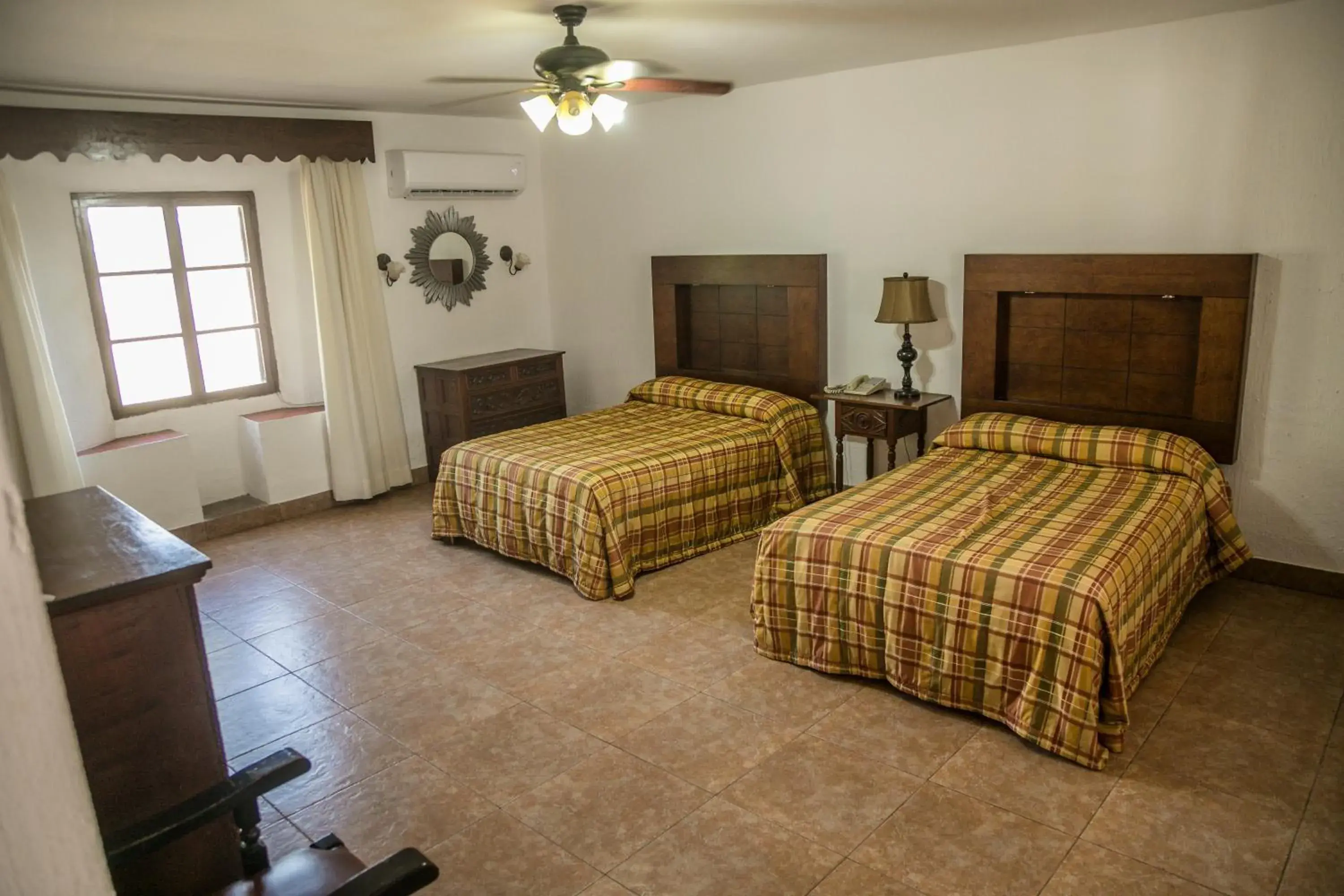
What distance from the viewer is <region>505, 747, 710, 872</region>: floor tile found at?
242cm

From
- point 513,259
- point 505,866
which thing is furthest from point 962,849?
point 513,259

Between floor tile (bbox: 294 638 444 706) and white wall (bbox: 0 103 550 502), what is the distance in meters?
2.16

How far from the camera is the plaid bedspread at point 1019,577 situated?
269 centimetres

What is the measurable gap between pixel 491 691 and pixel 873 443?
100 inches

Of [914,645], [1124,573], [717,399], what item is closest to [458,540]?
[717,399]

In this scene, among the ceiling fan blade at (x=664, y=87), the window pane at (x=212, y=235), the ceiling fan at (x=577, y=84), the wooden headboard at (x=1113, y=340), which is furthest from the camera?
the window pane at (x=212, y=235)

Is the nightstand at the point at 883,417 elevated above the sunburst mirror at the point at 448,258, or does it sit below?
below

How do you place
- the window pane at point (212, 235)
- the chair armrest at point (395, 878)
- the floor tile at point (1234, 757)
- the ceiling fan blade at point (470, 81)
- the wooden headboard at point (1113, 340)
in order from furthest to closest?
the window pane at point (212, 235), the ceiling fan blade at point (470, 81), the wooden headboard at point (1113, 340), the floor tile at point (1234, 757), the chair armrest at point (395, 878)

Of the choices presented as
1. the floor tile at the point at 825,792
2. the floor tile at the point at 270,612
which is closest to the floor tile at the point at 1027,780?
the floor tile at the point at 825,792

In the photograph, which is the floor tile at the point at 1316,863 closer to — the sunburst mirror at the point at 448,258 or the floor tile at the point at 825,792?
the floor tile at the point at 825,792

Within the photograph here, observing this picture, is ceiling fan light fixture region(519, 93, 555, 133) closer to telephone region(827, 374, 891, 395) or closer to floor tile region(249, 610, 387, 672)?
telephone region(827, 374, 891, 395)

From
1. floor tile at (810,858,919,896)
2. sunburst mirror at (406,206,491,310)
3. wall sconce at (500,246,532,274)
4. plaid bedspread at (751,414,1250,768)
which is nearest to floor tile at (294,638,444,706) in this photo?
plaid bedspread at (751,414,1250,768)

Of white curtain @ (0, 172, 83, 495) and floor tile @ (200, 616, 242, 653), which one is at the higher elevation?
white curtain @ (0, 172, 83, 495)

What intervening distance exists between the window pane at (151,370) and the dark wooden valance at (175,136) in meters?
0.97
